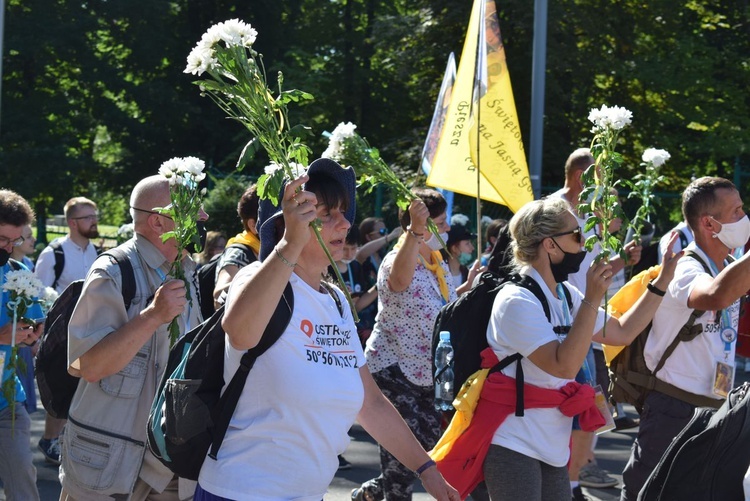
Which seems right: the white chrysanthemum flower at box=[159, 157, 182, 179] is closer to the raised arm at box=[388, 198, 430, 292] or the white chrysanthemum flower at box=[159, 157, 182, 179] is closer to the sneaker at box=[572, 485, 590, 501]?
the raised arm at box=[388, 198, 430, 292]

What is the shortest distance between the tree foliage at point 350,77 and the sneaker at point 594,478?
45.5 feet

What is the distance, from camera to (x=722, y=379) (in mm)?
5141

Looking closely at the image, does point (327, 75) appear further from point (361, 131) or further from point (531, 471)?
point (531, 471)

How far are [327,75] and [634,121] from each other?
28.6ft

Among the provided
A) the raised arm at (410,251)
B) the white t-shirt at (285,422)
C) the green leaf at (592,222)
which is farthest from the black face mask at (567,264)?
the white t-shirt at (285,422)

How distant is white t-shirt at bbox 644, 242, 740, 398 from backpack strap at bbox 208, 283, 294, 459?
101 inches

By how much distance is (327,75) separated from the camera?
2816 centimetres

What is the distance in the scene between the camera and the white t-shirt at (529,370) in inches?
168

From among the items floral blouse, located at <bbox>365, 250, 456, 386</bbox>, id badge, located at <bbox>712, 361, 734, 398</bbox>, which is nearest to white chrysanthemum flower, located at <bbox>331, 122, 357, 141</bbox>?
floral blouse, located at <bbox>365, 250, 456, 386</bbox>

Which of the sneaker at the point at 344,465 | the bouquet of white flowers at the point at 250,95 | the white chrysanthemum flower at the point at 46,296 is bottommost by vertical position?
the sneaker at the point at 344,465

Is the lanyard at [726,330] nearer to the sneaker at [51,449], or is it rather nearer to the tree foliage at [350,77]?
the sneaker at [51,449]

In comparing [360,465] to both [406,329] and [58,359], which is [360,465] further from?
[58,359]

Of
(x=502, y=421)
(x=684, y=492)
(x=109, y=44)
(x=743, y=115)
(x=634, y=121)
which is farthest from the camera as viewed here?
(x=109, y=44)

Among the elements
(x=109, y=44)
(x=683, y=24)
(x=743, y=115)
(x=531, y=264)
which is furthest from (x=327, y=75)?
(x=531, y=264)
